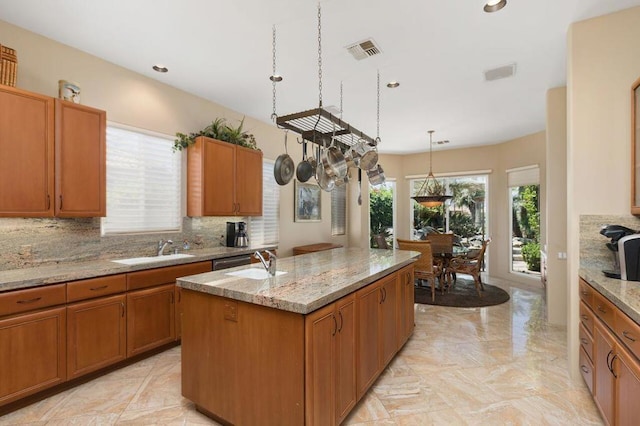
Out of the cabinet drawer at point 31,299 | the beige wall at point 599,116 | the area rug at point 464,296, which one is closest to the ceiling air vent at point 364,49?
the beige wall at point 599,116

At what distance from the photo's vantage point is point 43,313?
2.31m

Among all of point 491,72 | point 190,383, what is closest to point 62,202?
point 190,383

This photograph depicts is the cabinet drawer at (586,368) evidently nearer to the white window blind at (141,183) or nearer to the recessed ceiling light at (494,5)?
the recessed ceiling light at (494,5)

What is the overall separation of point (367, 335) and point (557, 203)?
132 inches

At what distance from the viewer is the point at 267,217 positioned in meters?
5.24

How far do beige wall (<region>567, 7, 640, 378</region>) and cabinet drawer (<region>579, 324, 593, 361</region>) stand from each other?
6.9 inches

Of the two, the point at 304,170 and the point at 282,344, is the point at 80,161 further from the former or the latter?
the point at 282,344

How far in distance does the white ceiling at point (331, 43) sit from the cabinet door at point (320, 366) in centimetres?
223

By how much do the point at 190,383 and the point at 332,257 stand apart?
1.68 meters

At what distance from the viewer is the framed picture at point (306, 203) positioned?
582 cm

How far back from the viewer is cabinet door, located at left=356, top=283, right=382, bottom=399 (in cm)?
219

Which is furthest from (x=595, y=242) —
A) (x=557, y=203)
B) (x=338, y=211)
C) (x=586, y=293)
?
(x=338, y=211)

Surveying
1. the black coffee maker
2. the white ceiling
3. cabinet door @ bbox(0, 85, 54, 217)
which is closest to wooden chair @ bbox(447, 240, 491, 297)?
the white ceiling

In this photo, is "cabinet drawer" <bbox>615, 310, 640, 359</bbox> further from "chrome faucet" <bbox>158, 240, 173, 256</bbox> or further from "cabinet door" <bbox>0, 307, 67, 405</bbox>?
"chrome faucet" <bbox>158, 240, 173, 256</bbox>
